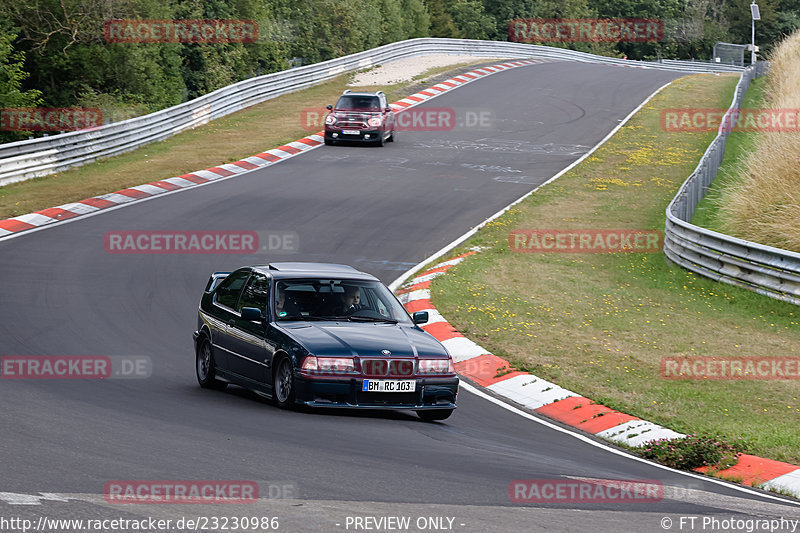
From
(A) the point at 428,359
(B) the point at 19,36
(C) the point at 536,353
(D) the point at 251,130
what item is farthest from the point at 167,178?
(A) the point at 428,359

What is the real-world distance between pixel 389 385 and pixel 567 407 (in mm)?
2590

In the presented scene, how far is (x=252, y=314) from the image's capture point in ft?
35.0

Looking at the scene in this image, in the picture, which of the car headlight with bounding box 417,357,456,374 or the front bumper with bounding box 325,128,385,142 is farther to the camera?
the front bumper with bounding box 325,128,385,142

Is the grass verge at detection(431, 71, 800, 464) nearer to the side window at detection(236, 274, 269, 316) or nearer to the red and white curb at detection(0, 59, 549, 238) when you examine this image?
the side window at detection(236, 274, 269, 316)

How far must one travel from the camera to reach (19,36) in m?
36.4

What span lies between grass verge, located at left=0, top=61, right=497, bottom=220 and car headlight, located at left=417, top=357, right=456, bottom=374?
1456 centimetres

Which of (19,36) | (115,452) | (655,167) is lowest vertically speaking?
(655,167)

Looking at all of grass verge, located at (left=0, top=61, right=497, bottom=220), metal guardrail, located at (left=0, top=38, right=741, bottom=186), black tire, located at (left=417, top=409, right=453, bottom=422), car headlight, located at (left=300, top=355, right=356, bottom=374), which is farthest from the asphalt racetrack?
metal guardrail, located at (left=0, top=38, right=741, bottom=186)

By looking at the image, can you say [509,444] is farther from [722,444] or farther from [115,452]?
[115,452]

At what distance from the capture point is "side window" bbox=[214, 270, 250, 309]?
11727 mm

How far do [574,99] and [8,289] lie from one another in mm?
32956

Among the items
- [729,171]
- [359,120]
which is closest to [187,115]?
[359,120]

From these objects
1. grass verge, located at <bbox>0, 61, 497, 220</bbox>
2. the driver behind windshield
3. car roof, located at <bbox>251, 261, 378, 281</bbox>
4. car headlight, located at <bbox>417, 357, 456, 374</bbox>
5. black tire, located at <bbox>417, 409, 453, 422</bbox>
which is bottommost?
grass verge, located at <bbox>0, 61, 497, 220</bbox>

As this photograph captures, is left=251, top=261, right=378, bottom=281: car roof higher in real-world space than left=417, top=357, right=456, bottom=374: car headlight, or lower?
higher
